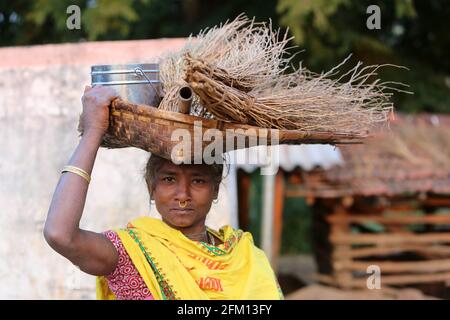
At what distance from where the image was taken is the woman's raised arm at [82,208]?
2111 mm

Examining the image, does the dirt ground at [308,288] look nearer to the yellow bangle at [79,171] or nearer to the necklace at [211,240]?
the necklace at [211,240]

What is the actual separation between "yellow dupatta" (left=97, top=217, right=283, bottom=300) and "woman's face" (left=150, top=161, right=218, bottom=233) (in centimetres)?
5

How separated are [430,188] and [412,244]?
1.41 meters

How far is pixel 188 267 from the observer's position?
2.40 m

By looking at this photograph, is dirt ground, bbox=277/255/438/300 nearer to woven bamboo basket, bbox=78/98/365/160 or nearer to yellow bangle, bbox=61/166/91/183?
woven bamboo basket, bbox=78/98/365/160

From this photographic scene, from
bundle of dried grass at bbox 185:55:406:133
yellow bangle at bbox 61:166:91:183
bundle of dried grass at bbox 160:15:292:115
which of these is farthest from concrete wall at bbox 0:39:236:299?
yellow bangle at bbox 61:166:91:183

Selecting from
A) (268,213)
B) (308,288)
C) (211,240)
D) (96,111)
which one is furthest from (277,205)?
(96,111)

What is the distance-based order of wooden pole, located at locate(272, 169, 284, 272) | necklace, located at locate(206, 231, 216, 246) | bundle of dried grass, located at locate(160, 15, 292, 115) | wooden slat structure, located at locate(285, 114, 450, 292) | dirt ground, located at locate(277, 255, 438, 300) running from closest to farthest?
bundle of dried grass, located at locate(160, 15, 292, 115) → necklace, located at locate(206, 231, 216, 246) → dirt ground, located at locate(277, 255, 438, 300) → wooden slat structure, located at locate(285, 114, 450, 292) → wooden pole, located at locate(272, 169, 284, 272)

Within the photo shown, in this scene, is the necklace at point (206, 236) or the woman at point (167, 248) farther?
the necklace at point (206, 236)

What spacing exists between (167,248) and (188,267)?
0.32 feet

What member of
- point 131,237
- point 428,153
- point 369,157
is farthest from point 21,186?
point 428,153

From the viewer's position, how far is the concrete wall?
4262mm

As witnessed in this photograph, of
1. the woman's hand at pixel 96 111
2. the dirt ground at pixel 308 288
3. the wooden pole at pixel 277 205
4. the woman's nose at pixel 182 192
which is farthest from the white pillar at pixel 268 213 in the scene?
the woman's hand at pixel 96 111

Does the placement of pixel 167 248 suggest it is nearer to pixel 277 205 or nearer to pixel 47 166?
→ pixel 47 166
